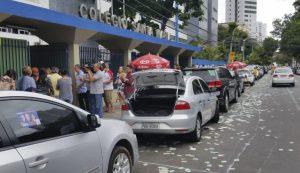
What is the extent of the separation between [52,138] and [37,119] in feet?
0.83

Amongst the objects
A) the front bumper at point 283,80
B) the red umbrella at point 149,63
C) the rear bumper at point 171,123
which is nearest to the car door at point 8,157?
the rear bumper at point 171,123

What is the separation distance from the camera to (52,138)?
4.45 meters

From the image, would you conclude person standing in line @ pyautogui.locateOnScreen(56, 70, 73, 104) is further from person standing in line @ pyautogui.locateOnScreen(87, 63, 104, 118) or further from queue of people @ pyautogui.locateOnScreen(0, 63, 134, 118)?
person standing in line @ pyautogui.locateOnScreen(87, 63, 104, 118)

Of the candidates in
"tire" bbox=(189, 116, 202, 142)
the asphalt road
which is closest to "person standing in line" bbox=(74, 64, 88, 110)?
the asphalt road

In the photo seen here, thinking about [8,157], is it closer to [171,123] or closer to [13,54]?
[171,123]

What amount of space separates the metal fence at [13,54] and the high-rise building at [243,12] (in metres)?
156

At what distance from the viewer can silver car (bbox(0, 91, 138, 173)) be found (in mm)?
3906

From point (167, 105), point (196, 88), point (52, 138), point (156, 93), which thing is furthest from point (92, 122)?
point (196, 88)

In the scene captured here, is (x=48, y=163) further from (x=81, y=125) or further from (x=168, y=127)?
(x=168, y=127)

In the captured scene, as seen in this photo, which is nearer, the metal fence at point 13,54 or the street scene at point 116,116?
the street scene at point 116,116

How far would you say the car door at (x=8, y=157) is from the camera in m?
3.68

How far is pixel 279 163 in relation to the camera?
732cm

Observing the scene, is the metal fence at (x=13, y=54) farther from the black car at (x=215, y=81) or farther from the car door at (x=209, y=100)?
the car door at (x=209, y=100)

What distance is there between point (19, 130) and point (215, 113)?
843 cm
